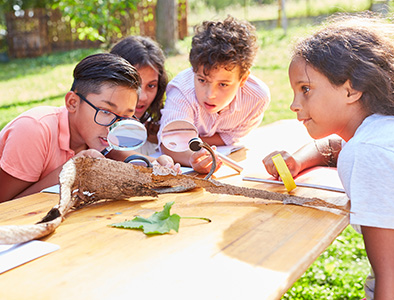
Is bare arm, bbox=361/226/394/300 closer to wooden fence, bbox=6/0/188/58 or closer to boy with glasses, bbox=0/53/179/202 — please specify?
boy with glasses, bbox=0/53/179/202

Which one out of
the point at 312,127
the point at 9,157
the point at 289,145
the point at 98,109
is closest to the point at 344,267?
the point at 289,145

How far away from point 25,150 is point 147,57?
1123 mm

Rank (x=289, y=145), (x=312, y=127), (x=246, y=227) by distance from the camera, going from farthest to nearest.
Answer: (x=289, y=145) → (x=312, y=127) → (x=246, y=227)

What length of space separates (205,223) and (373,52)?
2.80ft

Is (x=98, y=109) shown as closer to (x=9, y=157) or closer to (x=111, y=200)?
(x=9, y=157)

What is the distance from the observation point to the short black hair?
7.36 ft

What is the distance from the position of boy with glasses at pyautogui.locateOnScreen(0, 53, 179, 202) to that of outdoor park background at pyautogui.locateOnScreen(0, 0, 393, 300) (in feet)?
2.54

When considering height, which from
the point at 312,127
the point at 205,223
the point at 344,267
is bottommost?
the point at 344,267

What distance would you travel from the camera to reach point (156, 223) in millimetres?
1374

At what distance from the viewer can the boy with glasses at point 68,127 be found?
209cm

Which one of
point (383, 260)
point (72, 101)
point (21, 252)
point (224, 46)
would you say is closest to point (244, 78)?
point (224, 46)

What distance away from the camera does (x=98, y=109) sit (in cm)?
220

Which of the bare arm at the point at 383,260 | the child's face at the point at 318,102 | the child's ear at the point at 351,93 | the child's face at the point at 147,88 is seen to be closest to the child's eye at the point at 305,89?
the child's face at the point at 318,102

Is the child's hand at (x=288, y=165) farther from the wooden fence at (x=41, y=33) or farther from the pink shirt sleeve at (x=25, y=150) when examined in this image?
the wooden fence at (x=41, y=33)
